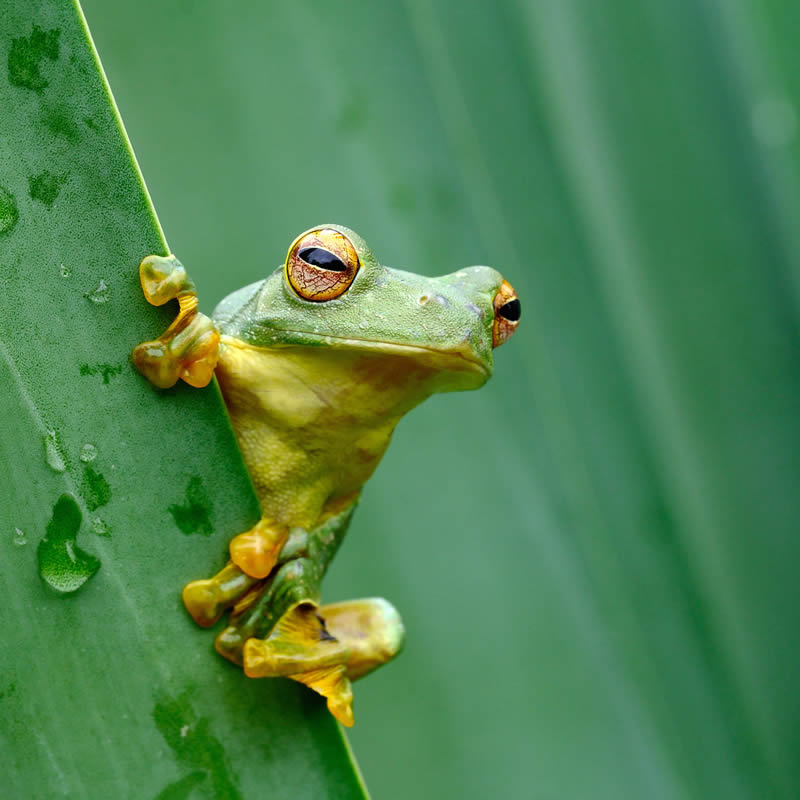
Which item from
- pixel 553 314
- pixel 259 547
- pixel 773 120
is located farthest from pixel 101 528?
pixel 773 120

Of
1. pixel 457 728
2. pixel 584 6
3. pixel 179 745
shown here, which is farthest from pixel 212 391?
pixel 584 6

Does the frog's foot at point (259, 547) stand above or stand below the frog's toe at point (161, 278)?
below

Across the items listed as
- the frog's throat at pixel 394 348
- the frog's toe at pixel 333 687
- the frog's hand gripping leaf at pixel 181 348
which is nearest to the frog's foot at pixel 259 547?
the frog's hand gripping leaf at pixel 181 348

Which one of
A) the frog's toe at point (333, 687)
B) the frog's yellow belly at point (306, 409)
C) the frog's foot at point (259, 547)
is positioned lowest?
the frog's toe at point (333, 687)

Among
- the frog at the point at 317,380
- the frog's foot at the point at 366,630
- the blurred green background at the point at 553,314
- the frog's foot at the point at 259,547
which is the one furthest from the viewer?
the blurred green background at the point at 553,314

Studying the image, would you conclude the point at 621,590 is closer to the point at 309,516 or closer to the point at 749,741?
the point at 749,741

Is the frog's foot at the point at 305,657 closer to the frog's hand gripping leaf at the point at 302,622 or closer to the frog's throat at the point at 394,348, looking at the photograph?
the frog's hand gripping leaf at the point at 302,622

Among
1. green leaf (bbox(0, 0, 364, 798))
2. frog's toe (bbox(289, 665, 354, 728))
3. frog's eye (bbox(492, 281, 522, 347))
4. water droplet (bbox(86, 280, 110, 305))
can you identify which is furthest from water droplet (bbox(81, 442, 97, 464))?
frog's eye (bbox(492, 281, 522, 347))
